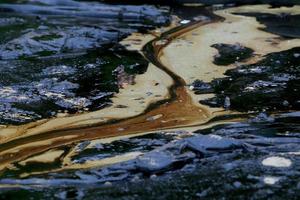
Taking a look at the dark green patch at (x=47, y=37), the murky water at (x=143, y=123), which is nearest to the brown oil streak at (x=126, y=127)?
the murky water at (x=143, y=123)

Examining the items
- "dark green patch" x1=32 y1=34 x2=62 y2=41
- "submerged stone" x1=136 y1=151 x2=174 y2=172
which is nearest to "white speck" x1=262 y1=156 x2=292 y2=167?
"submerged stone" x1=136 y1=151 x2=174 y2=172

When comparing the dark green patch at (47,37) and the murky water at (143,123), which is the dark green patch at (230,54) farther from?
the dark green patch at (47,37)

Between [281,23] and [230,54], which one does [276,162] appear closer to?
[230,54]

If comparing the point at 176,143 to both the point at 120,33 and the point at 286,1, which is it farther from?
the point at 286,1

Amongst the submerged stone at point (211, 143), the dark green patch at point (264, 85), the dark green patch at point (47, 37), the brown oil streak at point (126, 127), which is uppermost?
the dark green patch at point (47, 37)

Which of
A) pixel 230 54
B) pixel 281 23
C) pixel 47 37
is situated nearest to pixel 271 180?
pixel 230 54

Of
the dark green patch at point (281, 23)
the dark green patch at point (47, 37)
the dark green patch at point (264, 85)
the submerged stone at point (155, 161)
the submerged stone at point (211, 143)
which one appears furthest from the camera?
the dark green patch at point (281, 23)

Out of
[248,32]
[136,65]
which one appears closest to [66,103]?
[136,65]

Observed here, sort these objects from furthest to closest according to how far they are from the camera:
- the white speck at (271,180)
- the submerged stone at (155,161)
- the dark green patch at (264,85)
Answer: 1. the dark green patch at (264,85)
2. the submerged stone at (155,161)
3. the white speck at (271,180)
